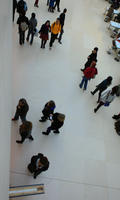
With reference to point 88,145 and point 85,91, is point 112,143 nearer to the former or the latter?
point 88,145

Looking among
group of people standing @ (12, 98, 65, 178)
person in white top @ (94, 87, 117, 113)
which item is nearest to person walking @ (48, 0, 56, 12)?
person in white top @ (94, 87, 117, 113)

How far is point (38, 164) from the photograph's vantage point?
14.3ft

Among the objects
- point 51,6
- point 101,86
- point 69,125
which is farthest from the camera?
point 51,6

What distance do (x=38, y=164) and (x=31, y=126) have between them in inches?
37.1

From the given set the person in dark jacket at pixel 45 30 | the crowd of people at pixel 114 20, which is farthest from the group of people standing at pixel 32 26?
the crowd of people at pixel 114 20

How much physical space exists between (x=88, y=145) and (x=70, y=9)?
331 inches

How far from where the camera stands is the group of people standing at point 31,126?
172 inches

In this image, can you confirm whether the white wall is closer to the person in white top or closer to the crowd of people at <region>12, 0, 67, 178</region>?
the crowd of people at <region>12, 0, 67, 178</region>

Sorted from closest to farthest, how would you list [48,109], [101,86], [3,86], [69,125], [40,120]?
1. [3,86]
2. [48,109]
3. [40,120]
4. [69,125]
5. [101,86]

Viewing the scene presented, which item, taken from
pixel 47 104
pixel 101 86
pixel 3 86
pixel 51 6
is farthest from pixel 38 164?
pixel 51 6

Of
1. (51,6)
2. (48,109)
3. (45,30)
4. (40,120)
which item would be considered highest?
(51,6)

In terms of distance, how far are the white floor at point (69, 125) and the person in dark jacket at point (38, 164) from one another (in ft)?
1.09

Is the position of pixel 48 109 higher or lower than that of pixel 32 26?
lower

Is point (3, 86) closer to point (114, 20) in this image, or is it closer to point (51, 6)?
point (51, 6)
